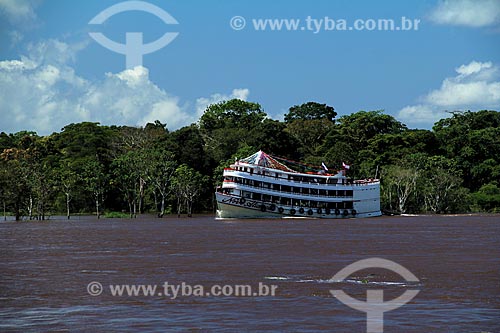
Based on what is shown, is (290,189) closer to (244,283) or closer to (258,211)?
(258,211)

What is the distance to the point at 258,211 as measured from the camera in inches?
3209

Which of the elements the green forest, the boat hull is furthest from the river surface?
the green forest

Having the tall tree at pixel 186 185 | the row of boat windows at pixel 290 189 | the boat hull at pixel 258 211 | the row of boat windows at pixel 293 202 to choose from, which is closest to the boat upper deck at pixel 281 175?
the row of boat windows at pixel 290 189

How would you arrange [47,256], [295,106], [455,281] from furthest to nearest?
[295,106] < [47,256] < [455,281]

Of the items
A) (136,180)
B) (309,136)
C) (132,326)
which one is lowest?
(132,326)

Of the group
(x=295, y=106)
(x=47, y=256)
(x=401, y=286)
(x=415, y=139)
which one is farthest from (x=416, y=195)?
(x=401, y=286)

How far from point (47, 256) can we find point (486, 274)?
1791 cm

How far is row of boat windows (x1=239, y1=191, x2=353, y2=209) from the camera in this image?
82.1m

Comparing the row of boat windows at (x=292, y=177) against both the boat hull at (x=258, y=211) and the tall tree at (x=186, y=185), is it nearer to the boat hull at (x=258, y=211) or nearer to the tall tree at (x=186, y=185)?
the boat hull at (x=258, y=211)

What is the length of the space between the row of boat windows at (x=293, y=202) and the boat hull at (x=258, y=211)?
572 millimetres

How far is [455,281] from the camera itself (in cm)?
2347

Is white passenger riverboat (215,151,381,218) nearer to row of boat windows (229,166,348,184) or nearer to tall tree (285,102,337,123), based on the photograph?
row of boat windows (229,166,348,184)

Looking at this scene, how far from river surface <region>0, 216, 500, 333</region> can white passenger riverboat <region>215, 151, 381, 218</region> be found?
40.5 metres

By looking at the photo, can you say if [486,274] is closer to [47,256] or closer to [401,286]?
[401,286]
